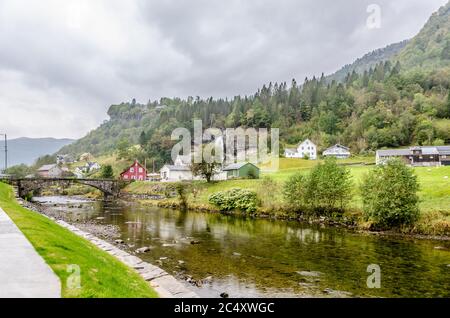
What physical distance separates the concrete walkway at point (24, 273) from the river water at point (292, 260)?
28.9ft

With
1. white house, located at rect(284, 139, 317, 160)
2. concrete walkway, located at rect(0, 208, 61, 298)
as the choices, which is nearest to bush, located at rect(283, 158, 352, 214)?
concrete walkway, located at rect(0, 208, 61, 298)

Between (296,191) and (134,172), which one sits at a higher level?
(134,172)

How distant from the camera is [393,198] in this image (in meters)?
36.4

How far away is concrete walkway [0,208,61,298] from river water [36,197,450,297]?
8807 mm

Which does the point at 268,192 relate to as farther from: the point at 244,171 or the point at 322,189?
the point at 244,171

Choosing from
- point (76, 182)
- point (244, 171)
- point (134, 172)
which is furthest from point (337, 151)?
point (76, 182)

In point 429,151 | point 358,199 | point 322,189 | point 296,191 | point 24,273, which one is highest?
point 429,151

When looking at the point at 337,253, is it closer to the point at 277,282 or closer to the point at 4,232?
the point at 277,282

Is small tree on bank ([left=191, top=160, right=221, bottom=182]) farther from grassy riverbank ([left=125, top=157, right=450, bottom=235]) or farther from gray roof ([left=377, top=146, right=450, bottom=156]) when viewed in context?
gray roof ([left=377, top=146, right=450, bottom=156])

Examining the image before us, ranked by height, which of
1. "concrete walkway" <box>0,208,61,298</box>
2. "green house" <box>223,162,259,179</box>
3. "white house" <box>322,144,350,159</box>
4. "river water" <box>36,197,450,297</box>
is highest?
"white house" <box>322,144,350,159</box>

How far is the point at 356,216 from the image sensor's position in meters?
42.4

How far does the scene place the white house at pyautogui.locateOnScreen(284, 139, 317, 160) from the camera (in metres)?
143

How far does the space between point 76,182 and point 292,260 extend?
89737 mm
